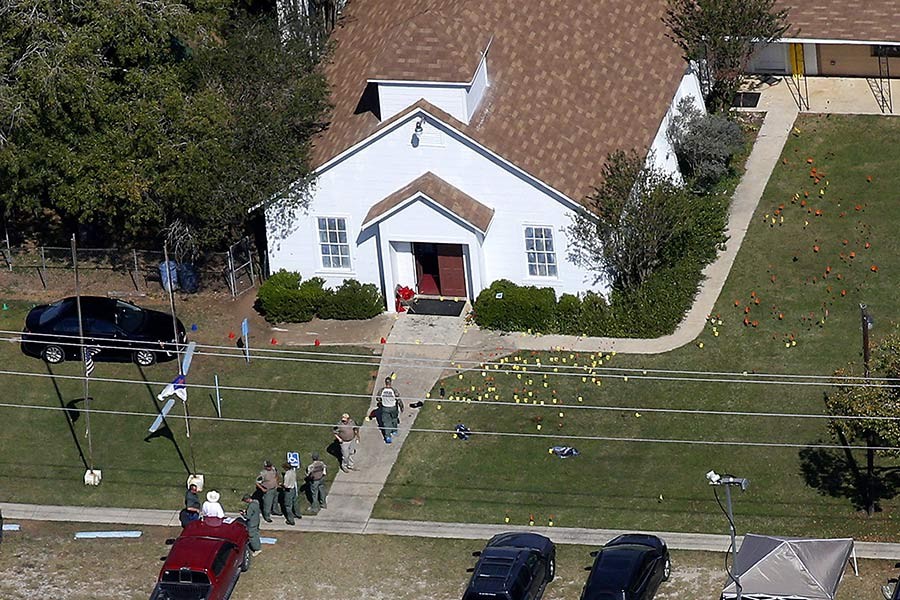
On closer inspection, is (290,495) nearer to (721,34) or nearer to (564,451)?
(564,451)

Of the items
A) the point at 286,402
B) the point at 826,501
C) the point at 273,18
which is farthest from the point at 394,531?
the point at 273,18

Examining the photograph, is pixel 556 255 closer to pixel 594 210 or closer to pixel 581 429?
pixel 594 210

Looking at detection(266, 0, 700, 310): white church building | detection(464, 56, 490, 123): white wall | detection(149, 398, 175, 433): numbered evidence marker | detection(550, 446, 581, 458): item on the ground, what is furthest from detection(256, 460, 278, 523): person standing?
detection(464, 56, 490, 123): white wall

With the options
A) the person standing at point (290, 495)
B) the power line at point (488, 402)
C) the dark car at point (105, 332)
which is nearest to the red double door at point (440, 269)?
the power line at point (488, 402)

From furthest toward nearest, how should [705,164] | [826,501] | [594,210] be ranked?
[705,164] < [594,210] < [826,501]

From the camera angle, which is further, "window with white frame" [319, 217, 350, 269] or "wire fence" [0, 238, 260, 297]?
"wire fence" [0, 238, 260, 297]

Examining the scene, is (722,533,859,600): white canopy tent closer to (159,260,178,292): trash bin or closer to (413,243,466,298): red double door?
(413,243,466,298): red double door
